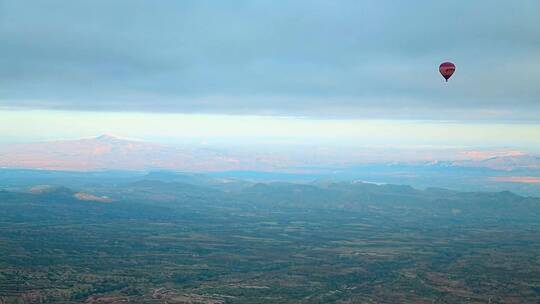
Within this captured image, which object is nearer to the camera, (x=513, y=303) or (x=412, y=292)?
(x=513, y=303)

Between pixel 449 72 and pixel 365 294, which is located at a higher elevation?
pixel 449 72

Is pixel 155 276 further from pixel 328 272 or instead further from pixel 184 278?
pixel 328 272

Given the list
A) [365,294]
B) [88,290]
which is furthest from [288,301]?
[88,290]

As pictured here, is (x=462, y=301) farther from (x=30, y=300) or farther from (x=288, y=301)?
(x=30, y=300)

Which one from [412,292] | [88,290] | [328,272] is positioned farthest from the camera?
[328,272]

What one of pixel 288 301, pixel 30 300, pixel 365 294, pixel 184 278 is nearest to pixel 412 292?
pixel 365 294

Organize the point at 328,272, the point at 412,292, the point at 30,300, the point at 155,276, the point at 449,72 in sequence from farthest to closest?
the point at 328,272 → the point at 155,276 → the point at 412,292 → the point at 30,300 → the point at 449,72
